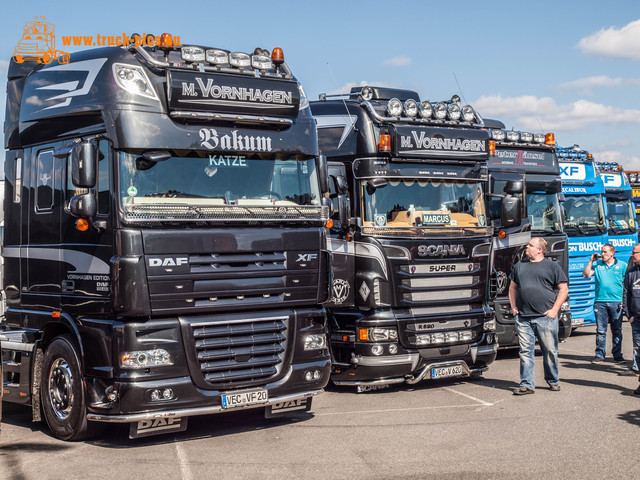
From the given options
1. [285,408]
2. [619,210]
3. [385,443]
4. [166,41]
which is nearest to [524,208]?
[285,408]

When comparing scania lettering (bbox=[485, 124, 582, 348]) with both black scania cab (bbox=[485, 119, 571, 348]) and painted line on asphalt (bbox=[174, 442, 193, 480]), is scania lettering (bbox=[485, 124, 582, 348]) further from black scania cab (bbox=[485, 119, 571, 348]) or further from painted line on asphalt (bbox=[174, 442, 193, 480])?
painted line on asphalt (bbox=[174, 442, 193, 480])

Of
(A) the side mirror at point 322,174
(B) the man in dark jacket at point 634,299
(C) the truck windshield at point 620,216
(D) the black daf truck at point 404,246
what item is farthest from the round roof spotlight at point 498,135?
(A) the side mirror at point 322,174

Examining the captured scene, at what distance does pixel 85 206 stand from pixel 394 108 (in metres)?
4.86

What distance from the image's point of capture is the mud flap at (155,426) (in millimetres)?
7980

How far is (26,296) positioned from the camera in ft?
30.6

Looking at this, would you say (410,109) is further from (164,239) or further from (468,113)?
(164,239)

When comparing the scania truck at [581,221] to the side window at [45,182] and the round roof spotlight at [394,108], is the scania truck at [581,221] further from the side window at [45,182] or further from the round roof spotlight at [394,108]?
the side window at [45,182]

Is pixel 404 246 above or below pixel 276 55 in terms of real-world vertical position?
below

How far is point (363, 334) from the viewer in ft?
A: 35.0

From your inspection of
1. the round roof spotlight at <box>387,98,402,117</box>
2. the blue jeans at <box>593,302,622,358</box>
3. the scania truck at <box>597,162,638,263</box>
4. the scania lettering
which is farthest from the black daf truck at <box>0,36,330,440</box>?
the scania truck at <box>597,162,638,263</box>

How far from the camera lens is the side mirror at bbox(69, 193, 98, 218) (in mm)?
7820

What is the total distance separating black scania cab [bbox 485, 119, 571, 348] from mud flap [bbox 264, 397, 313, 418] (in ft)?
16.3

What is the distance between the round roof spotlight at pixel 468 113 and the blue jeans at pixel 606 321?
448cm

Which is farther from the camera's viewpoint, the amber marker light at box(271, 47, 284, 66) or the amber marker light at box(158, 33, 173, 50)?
the amber marker light at box(271, 47, 284, 66)
